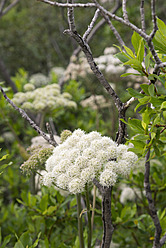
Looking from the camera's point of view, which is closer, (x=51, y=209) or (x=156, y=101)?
(x=156, y=101)

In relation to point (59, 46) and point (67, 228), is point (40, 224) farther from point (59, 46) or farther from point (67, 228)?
point (59, 46)

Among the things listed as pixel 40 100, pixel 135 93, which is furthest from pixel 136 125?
pixel 40 100

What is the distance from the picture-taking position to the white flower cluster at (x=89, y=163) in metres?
0.77

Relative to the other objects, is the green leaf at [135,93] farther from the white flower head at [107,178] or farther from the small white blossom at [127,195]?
the small white blossom at [127,195]

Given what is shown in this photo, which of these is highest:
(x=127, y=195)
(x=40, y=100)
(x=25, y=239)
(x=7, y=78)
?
(x=7, y=78)

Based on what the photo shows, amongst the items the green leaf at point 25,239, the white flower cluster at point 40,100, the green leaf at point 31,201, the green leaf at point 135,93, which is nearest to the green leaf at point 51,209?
the green leaf at point 31,201

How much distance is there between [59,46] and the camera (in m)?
7.36

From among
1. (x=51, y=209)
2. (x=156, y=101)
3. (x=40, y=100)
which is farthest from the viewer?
(x=40, y=100)

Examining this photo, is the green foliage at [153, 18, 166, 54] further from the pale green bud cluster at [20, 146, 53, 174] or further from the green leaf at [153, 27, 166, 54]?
the pale green bud cluster at [20, 146, 53, 174]

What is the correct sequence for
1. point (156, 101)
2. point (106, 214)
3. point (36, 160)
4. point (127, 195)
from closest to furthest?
point (156, 101)
point (106, 214)
point (36, 160)
point (127, 195)

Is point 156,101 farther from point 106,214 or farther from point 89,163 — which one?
point 106,214

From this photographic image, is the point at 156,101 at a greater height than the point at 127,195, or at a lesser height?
lesser

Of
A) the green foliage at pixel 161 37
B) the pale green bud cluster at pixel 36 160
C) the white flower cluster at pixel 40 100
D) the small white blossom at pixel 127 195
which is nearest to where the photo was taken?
the green foliage at pixel 161 37

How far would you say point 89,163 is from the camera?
2.59ft
